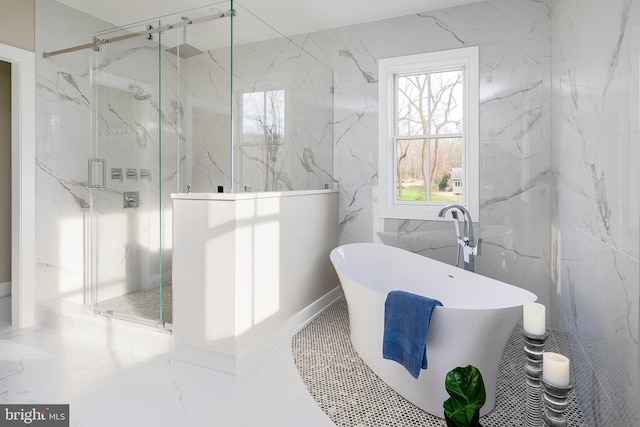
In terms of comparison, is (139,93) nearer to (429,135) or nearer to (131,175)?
(131,175)

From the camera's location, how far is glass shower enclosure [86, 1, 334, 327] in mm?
2438

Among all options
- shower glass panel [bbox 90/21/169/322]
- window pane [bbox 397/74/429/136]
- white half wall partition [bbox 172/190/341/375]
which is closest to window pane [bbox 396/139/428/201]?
window pane [bbox 397/74/429/136]

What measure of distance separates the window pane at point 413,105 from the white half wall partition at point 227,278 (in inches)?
60.9

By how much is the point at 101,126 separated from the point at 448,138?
2.94 m

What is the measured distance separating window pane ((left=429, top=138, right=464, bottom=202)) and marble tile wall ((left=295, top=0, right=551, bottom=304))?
21cm

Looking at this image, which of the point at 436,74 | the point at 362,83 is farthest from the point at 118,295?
the point at 436,74

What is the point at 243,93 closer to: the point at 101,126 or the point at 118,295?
the point at 101,126

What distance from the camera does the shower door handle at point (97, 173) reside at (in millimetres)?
2939

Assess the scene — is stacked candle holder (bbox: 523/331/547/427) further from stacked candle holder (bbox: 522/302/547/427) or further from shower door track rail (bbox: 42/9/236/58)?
shower door track rail (bbox: 42/9/236/58)

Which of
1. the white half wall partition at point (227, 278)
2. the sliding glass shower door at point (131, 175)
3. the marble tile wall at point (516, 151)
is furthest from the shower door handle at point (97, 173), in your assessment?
the white half wall partition at point (227, 278)

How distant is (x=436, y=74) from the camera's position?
3.36 meters

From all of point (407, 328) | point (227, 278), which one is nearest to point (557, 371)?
point (407, 328)

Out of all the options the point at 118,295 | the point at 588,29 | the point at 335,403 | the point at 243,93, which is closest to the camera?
the point at 588,29

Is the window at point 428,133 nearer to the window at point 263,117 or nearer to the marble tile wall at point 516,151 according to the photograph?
the marble tile wall at point 516,151
